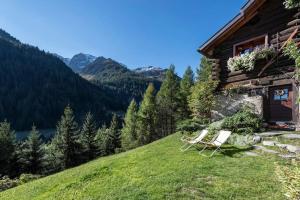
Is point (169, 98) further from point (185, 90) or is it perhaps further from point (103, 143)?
point (103, 143)

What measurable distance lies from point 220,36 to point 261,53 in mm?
3784

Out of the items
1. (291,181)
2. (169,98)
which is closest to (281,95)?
(291,181)

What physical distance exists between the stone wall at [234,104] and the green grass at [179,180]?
578 cm

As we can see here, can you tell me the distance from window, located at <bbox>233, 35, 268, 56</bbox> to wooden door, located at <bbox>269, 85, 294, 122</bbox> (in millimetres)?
2815

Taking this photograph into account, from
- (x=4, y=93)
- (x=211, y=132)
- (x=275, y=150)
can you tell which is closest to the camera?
(x=275, y=150)

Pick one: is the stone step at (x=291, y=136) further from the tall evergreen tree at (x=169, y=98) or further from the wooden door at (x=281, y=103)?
the tall evergreen tree at (x=169, y=98)

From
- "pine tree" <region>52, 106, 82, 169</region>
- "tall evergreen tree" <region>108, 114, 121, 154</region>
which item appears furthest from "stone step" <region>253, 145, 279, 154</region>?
"tall evergreen tree" <region>108, 114, 121, 154</region>

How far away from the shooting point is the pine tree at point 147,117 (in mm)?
47375

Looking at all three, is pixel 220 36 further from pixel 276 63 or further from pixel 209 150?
pixel 209 150

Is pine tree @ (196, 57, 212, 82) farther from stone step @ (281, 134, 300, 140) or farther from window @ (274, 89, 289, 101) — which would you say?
stone step @ (281, 134, 300, 140)

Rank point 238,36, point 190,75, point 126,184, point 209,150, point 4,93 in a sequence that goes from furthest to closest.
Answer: point 4,93 < point 190,75 < point 238,36 < point 209,150 < point 126,184

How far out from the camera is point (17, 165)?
3753 centimetres

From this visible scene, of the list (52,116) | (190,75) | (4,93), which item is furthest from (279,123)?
(4,93)

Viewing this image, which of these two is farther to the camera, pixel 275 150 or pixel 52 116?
pixel 52 116
